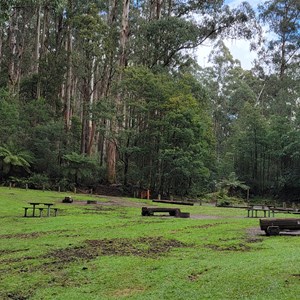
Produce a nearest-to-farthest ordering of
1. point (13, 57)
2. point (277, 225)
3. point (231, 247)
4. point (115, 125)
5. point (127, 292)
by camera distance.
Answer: point (127, 292), point (231, 247), point (277, 225), point (115, 125), point (13, 57)

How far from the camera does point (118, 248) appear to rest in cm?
809

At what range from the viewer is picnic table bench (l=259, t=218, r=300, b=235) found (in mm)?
9594

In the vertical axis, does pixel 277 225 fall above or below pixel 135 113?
below

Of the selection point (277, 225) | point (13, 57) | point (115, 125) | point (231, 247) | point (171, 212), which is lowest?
point (231, 247)

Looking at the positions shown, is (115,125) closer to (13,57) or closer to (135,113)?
(135,113)

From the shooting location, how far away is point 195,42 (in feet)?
109

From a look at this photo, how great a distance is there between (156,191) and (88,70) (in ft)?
37.8

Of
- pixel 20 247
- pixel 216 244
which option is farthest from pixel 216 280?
pixel 20 247

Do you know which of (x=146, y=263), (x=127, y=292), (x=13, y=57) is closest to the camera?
(x=127, y=292)

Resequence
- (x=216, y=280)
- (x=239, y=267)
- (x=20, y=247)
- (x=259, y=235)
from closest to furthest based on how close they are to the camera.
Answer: (x=216, y=280), (x=239, y=267), (x=20, y=247), (x=259, y=235)

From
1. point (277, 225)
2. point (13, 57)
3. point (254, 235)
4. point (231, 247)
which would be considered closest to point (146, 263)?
point (231, 247)

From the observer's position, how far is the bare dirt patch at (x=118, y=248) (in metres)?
7.43

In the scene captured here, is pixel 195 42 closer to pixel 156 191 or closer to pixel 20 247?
pixel 156 191

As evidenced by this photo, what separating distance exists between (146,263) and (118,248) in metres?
1.53
